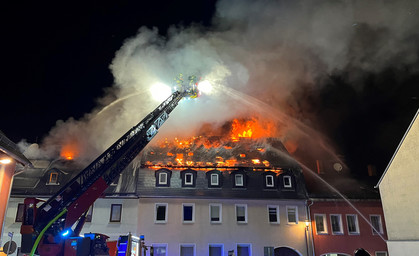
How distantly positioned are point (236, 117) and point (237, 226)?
13.5 metres

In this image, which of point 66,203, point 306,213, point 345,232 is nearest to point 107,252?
point 66,203

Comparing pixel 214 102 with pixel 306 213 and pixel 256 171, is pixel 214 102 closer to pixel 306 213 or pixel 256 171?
pixel 256 171

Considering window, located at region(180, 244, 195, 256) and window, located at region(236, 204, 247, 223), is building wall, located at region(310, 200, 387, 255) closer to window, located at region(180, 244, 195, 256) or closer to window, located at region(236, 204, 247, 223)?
window, located at region(236, 204, 247, 223)

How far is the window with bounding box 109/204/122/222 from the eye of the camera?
80.7 ft

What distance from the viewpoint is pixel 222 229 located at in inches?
992

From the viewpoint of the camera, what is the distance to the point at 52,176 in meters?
26.1

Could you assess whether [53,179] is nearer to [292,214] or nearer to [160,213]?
[160,213]

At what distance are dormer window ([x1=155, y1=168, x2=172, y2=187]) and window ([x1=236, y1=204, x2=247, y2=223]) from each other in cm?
610

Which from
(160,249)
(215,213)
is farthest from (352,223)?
(160,249)

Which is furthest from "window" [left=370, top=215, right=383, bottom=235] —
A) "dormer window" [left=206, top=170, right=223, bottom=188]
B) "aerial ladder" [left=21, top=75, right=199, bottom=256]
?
"aerial ladder" [left=21, top=75, right=199, bottom=256]

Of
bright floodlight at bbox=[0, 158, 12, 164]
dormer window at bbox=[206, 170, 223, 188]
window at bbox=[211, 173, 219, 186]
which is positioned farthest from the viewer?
window at bbox=[211, 173, 219, 186]

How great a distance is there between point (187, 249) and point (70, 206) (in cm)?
1451

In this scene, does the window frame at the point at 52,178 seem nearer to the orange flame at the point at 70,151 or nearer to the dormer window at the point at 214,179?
the orange flame at the point at 70,151

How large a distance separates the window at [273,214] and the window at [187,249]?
6.71m
